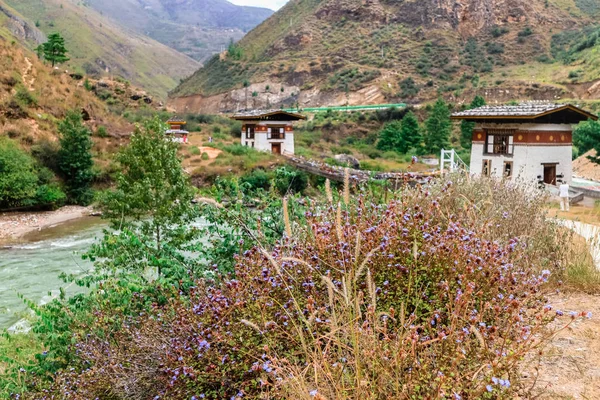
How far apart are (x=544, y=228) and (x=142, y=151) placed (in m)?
11.2

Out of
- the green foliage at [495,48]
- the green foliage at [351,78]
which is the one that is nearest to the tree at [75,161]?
the green foliage at [351,78]

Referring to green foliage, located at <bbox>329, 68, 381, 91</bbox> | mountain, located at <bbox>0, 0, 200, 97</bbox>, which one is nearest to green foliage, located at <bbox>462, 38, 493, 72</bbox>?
green foliage, located at <bbox>329, 68, 381, 91</bbox>

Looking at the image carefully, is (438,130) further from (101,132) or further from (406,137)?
Result: (101,132)

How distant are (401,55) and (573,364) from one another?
8029 centimetres

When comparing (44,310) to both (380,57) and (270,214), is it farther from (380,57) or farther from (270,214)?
(380,57)

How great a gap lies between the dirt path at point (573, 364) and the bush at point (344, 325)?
9.3 inches

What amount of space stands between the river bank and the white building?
846 inches

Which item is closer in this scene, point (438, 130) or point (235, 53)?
point (438, 130)

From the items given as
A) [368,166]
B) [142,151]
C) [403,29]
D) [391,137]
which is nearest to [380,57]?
[403,29]

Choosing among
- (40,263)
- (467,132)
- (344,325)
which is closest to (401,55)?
(467,132)

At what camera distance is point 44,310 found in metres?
5.39

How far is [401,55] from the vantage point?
78750mm

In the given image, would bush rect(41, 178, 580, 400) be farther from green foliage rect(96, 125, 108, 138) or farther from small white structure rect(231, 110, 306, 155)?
small white structure rect(231, 110, 306, 155)

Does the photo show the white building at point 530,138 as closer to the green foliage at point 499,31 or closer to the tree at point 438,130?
the tree at point 438,130
